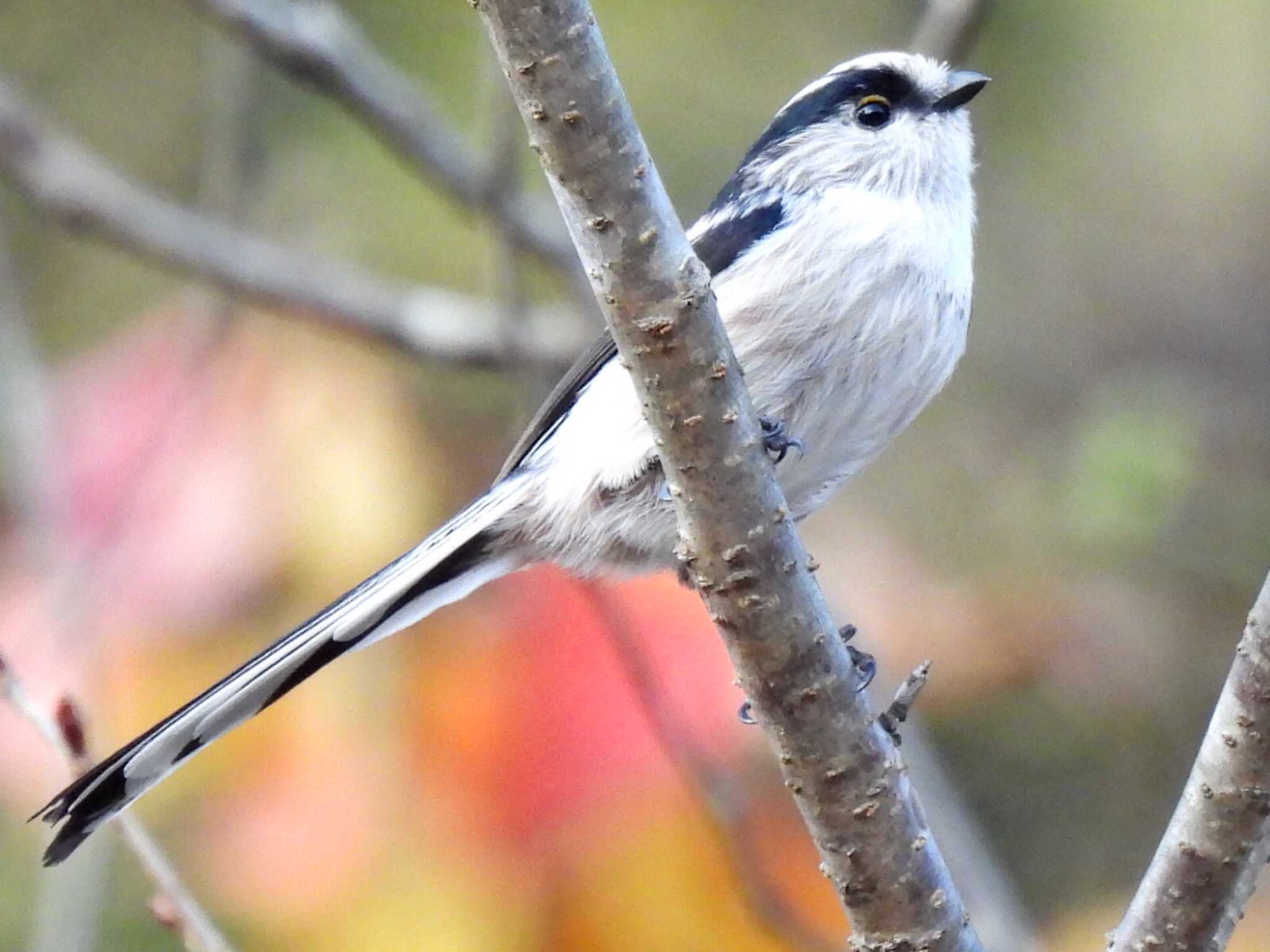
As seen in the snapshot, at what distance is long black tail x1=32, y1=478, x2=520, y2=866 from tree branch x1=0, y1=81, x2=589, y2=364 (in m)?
0.68

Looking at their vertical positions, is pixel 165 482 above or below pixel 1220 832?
above

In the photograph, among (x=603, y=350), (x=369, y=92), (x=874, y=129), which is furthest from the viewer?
(x=369, y=92)

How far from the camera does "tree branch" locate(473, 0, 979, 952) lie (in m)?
1.46

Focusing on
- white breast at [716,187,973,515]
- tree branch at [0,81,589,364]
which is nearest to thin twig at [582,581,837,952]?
white breast at [716,187,973,515]

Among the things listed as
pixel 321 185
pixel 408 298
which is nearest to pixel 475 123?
pixel 321 185

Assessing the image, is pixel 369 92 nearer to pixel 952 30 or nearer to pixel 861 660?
pixel 952 30

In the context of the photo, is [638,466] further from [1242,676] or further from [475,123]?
[475,123]

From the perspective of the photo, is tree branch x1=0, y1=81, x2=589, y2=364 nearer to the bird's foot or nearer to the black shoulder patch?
the black shoulder patch

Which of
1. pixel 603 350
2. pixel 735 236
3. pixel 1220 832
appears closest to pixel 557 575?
pixel 603 350

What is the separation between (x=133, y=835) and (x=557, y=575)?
1.44 metres

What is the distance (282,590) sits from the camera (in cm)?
304

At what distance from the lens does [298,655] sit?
218 cm

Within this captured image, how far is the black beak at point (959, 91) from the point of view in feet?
8.79

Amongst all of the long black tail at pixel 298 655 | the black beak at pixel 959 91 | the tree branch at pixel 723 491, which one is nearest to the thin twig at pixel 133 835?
the long black tail at pixel 298 655
